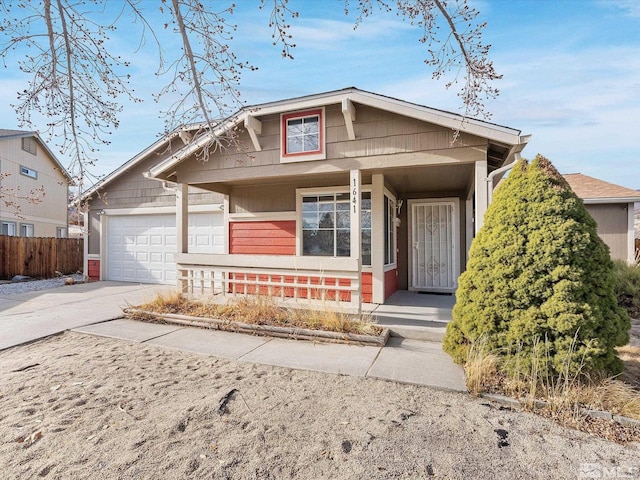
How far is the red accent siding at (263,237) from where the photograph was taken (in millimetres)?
7887

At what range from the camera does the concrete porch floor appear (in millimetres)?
4840

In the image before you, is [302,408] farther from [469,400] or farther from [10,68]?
[10,68]

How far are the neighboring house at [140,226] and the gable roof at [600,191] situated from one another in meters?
11.8

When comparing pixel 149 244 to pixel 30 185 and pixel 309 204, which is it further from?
pixel 30 185

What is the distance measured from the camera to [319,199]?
24.9 ft

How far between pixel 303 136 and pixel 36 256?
12.7 meters

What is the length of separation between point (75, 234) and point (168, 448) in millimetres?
25725

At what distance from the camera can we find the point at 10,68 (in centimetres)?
311

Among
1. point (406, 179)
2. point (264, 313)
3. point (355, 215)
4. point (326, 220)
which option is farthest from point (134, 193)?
point (406, 179)

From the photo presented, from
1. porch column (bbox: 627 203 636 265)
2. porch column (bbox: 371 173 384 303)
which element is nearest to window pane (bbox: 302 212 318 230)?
porch column (bbox: 371 173 384 303)

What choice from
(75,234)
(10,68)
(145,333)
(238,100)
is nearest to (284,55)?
(238,100)

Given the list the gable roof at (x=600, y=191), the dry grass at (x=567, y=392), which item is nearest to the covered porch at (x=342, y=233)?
the dry grass at (x=567, y=392)

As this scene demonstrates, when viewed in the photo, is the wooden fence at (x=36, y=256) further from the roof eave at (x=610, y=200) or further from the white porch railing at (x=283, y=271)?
the roof eave at (x=610, y=200)

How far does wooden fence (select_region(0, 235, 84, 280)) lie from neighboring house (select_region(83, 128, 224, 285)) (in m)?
3.19
